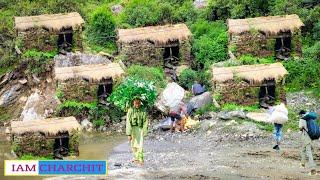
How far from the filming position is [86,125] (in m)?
32.3

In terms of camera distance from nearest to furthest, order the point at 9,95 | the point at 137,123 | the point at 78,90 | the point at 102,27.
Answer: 1. the point at 137,123
2. the point at 78,90
3. the point at 9,95
4. the point at 102,27

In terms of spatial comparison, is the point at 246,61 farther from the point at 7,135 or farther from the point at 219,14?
the point at 7,135

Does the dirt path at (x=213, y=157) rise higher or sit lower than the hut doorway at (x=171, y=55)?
lower

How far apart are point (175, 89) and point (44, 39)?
1005 centimetres

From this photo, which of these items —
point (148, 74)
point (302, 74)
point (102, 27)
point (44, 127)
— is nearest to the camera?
point (44, 127)

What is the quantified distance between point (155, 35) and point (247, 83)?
7.45m

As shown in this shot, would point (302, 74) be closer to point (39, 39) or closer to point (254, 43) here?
point (254, 43)

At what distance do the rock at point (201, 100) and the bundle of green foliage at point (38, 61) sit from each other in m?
9.52

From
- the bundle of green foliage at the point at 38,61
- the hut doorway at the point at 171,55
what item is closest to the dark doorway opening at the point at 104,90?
the bundle of green foliage at the point at 38,61

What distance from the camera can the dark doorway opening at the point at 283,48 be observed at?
3625cm

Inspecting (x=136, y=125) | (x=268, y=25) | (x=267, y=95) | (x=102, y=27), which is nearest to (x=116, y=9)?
(x=102, y=27)

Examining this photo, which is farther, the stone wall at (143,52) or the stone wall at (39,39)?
the stone wall at (39,39)

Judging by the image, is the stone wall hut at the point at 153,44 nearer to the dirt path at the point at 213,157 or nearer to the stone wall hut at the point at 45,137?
the dirt path at the point at 213,157

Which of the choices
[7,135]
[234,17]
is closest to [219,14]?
[234,17]
